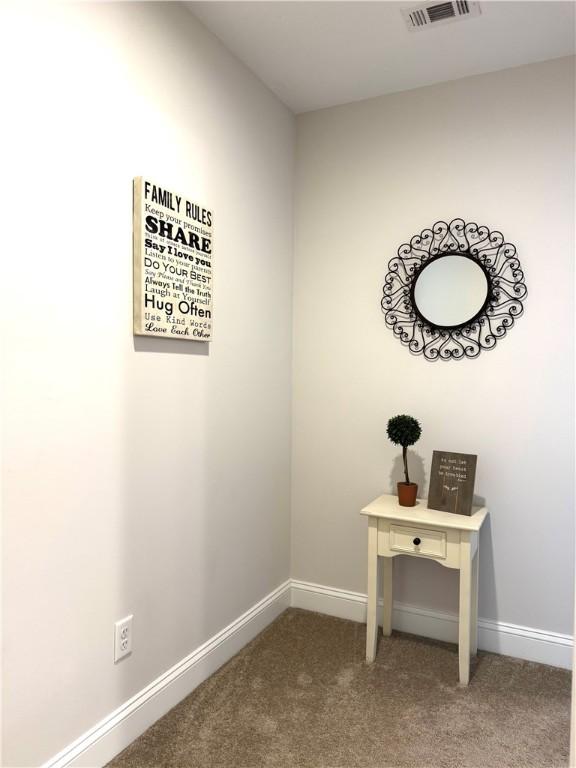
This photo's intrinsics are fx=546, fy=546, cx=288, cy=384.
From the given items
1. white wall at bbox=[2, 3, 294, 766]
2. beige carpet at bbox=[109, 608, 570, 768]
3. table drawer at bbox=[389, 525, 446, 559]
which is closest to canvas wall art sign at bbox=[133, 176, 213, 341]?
white wall at bbox=[2, 3, 294, 766]

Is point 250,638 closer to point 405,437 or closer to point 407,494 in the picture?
point 407,494

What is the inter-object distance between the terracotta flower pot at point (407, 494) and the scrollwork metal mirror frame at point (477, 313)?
58 centimetres

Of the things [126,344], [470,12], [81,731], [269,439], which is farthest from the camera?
[269,439]

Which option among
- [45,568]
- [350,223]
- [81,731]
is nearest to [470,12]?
[350,223]

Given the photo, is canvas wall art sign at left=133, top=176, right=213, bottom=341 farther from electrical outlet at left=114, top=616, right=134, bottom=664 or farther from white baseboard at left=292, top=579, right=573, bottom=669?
white baseboard at left=292, top=579, right=573, bottom=669

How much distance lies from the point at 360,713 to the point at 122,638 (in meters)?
0.86

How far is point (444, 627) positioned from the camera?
94.8 inches

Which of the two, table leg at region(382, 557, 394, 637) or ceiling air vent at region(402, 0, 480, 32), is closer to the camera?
ceiling air vent at region(402, 0, 480, 32)

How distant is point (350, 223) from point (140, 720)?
7.08 feet

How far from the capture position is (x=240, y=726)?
179 cm

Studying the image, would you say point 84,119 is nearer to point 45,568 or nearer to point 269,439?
point 45,568

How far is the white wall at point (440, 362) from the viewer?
2.20m

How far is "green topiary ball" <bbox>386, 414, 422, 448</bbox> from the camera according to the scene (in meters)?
2.27

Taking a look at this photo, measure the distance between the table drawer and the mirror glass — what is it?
87 centimetres
